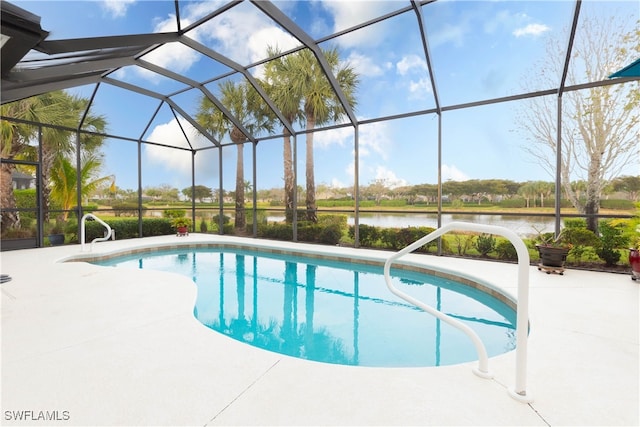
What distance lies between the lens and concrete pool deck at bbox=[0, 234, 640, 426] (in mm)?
1629

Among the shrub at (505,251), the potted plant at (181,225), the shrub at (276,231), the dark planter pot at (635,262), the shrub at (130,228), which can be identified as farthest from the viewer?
the potted plant at (181,225)

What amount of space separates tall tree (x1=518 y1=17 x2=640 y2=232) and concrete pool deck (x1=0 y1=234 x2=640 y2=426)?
3.85 meters

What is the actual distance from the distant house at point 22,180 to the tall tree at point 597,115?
1347 cm

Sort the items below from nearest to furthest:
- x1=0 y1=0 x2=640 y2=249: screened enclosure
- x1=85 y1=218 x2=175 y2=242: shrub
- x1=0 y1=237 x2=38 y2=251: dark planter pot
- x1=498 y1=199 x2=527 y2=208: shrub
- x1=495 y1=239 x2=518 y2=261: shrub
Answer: x1=0 y1=0 x2=640 y2=249: screened enclosure
x1=495 y1=239 x2=518 y2=261: shrub
x1=498 y1=199 x2=527 y2=208: shrub
x1=0 y1=237 x2=38 y2=251: dark planter pot
x1=85 y1=218 x2=175 y2=242: shrub

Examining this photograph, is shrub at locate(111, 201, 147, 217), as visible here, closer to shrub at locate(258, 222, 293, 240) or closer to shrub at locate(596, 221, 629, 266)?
shrub at locate(258, 222, 293, 240)

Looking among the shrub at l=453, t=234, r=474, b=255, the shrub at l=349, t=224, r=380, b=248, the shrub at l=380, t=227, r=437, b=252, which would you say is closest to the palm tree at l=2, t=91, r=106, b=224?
the shrub at l=349, t=224, r=380, b=248

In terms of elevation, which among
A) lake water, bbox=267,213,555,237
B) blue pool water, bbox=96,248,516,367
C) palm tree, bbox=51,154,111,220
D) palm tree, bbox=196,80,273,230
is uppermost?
palm tree, bbox=196,80,273,230

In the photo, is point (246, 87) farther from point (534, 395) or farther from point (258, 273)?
point (534, 395)

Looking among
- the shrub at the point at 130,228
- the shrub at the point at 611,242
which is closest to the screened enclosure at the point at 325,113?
the shrub at the point at 130,228

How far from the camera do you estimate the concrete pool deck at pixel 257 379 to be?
163 cm

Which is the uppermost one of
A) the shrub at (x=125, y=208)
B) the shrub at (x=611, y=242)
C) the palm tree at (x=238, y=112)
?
the palm tree at (x=238, y=112)

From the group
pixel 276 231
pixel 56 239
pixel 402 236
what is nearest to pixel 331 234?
pixel 276 231

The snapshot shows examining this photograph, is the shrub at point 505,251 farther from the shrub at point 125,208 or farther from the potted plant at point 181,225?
the shrub at point 125,208

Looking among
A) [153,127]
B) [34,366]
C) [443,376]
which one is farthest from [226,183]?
[443,376]
